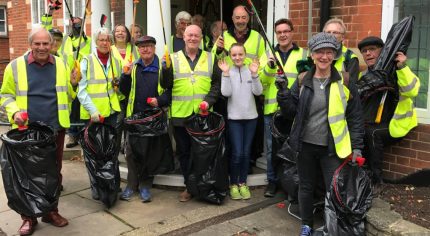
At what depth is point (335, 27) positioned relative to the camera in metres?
3.69

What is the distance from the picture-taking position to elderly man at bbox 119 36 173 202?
4289 millimetres

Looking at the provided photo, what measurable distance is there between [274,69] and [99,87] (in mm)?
1755

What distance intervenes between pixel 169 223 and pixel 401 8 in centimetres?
293

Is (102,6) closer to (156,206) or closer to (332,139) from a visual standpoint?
(156,206)

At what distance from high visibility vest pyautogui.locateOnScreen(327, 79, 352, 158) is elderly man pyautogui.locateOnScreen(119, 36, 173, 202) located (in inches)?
68.5

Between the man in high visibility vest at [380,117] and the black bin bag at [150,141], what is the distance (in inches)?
74.7

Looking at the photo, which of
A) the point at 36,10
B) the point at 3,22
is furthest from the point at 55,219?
the point at 3,22

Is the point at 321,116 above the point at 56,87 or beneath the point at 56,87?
beneath

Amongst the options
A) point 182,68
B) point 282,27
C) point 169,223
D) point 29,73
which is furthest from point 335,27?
point 29,73

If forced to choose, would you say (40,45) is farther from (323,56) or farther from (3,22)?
(3,22)

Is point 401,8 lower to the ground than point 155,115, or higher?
higher

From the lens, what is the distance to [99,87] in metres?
4.42

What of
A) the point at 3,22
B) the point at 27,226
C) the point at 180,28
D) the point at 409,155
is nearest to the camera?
the point at 27,226

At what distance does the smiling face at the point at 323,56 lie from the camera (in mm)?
3096
